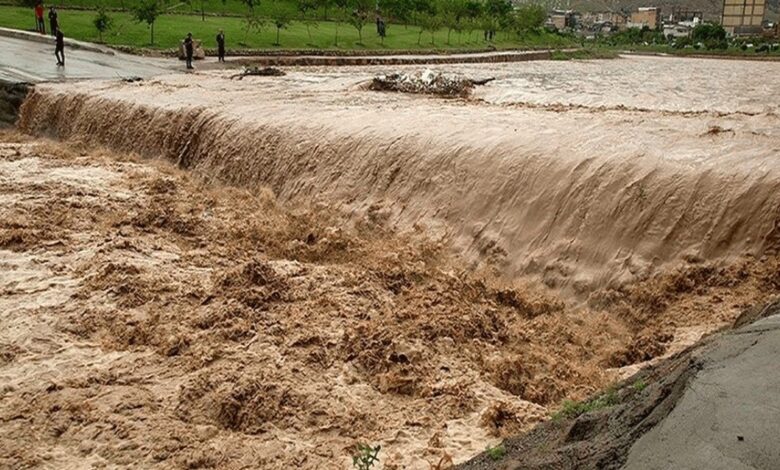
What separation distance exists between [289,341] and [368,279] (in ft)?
5.56

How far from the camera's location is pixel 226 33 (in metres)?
34.7

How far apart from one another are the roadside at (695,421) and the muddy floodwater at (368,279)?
6.13 feet

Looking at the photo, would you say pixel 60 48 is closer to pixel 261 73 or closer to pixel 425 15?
pixel 261 73

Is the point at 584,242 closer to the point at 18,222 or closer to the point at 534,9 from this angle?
the point at 18,222

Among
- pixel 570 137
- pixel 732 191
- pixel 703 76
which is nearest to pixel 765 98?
pixel 703 76

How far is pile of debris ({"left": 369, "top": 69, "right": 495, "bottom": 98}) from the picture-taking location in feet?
62.6

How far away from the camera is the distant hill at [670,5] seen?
11301 cm

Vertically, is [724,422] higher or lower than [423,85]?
lower

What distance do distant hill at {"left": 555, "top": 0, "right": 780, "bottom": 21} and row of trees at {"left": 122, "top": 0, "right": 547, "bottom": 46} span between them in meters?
58.1

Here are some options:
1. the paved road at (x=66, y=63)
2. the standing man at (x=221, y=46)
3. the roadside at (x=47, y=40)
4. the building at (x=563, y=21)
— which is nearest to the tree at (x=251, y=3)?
the standing man at (x=221, y=46)

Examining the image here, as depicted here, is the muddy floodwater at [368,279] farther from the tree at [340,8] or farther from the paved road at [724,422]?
the tree at [340,8]

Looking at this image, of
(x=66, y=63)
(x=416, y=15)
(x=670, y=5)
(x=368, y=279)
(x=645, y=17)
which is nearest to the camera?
(x=368, y=279)

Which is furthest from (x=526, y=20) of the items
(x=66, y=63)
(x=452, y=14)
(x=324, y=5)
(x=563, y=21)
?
(x=563, y=21)

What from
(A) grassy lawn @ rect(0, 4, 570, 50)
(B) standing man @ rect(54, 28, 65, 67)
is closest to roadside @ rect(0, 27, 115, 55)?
(A) grassy lawn @ rect(0, 4, 570, 50)
